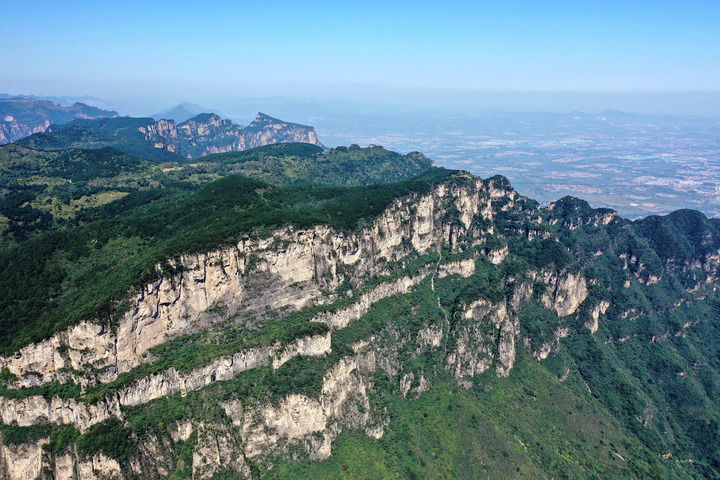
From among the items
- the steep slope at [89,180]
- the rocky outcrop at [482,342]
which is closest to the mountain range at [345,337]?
the rocky outcrop at [482,342]

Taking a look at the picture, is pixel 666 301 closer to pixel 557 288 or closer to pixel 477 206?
pixel 557 288

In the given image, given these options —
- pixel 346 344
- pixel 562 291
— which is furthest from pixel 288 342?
pixel 562 291

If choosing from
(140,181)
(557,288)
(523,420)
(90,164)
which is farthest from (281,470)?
(90,164)

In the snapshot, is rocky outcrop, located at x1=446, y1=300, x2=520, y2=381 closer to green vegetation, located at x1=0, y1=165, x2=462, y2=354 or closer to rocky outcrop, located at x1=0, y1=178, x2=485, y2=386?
rocky outcrop, located at x1=0, y1=178, x2=485, y2=386

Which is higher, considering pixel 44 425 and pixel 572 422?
pixel 44 425

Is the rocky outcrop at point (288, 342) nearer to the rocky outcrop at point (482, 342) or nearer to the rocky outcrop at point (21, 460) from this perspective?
the rocky outcrop at point (482, 342)

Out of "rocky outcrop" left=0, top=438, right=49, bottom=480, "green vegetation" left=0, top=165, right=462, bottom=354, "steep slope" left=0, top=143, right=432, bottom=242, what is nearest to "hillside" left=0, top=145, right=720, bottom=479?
"rocky outcrop" left=0, top=438, right=49, bottom=480

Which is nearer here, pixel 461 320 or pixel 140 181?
pixel 461 320
